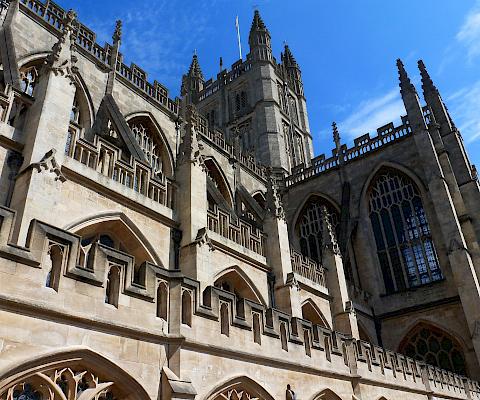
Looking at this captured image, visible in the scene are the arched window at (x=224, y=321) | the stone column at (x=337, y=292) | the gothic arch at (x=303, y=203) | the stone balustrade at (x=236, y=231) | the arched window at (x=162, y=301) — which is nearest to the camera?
the arched window at (x=162, y=301)

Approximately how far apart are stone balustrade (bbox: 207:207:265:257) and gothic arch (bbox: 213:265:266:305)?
3.21ft

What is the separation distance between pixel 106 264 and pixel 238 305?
2.60 meters

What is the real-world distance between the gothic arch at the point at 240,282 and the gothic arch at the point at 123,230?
9.39ft

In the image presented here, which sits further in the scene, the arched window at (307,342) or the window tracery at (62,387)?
Answer: the arched window at (307,342)

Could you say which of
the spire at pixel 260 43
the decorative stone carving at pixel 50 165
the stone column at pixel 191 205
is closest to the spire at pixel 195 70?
the spire at pixel 260 43

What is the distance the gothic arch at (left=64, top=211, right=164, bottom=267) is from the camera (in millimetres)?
9383

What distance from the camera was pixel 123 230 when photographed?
404 inches

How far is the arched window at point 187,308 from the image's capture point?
5.61m

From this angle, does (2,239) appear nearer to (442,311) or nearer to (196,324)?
(196,324)

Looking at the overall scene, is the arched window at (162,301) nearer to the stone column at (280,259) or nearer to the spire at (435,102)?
the stone column at (280,259)

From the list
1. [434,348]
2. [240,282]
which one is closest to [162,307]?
[240,282]

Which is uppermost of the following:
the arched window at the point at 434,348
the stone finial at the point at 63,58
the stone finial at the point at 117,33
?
the stone finial at the point at 117,33

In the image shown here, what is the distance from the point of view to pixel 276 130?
31.9 metres

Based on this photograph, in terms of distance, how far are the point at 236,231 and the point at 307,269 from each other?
4.60 meters
